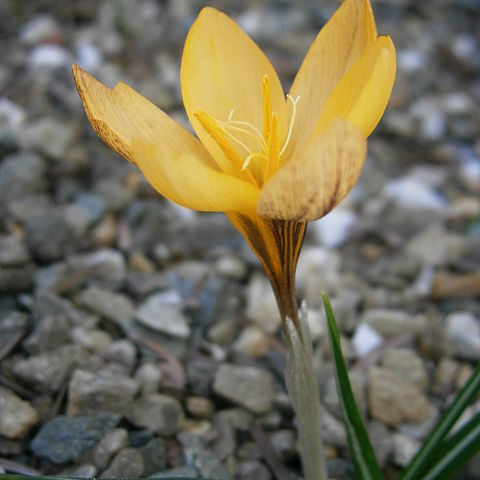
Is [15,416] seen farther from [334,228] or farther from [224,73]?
[334,228]

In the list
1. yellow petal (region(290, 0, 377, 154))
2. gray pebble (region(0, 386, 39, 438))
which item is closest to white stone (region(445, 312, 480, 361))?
yellow petal (region(290, 0, 377, 154))

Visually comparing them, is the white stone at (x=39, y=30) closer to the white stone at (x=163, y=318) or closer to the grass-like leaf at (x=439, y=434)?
the white stone at (x=163, y=318)

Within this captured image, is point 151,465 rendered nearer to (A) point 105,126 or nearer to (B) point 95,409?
(B) point 95,409

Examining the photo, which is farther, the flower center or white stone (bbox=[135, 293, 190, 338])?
white stone (bbox=[135, 293, 190, 338])

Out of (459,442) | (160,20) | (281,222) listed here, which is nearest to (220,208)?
(281,222)

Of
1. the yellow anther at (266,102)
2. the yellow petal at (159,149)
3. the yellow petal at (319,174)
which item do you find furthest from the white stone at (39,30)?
the yellow petal at (319,174)

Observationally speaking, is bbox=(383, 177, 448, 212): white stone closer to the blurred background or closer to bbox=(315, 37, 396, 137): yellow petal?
the blurred background
